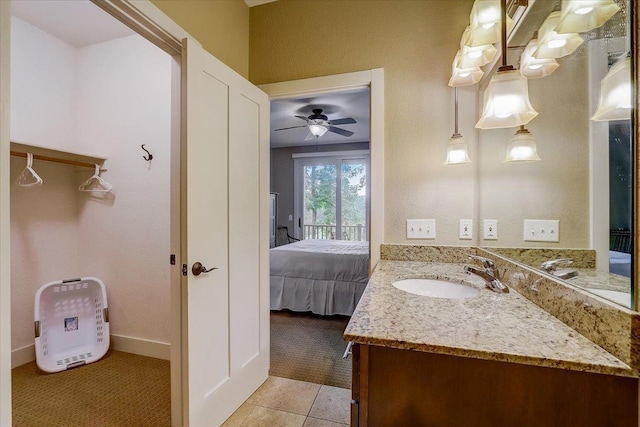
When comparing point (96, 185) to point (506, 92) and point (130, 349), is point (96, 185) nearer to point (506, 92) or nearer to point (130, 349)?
point (130, 349)

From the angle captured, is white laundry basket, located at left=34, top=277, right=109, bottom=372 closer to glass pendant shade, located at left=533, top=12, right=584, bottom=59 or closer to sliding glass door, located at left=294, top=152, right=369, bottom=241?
glass pendant shade, located at left=533, top=12, right=584, bottom=59

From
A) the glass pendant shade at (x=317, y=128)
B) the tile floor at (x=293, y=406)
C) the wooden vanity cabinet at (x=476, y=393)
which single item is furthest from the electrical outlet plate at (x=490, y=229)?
the glass pendant shade at (x=317, y=128)

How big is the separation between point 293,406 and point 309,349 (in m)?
0.75

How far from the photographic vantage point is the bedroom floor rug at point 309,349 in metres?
2.10

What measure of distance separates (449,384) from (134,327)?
8.45 feet

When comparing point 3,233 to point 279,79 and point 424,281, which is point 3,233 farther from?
point 279,79

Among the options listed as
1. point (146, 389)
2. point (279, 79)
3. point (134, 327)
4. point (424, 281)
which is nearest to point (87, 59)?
point (279, 79)

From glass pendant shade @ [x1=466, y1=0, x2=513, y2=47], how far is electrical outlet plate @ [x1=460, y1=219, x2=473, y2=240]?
3.06 feet

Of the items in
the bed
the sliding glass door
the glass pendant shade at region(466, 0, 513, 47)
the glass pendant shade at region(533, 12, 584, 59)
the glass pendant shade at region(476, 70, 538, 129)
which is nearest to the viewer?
the glass pendant shade at region(533, 12, 584, 59)

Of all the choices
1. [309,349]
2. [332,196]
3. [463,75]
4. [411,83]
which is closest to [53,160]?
[309,349]

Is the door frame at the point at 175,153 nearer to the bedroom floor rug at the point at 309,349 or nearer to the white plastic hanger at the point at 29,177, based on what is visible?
the bedroom floor rug at the point at 309,349

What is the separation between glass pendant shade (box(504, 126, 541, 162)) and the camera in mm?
1273

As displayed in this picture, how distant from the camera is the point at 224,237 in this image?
5.20 ft

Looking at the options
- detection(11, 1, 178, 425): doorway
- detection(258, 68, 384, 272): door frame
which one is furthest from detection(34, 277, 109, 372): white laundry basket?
detection(258, 68, 384, 272): door frame
